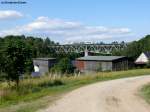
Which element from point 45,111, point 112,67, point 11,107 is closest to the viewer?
point 45,111

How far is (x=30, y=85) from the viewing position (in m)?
24.8

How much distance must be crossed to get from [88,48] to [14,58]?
133 meters

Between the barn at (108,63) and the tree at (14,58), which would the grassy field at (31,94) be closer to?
the tree at (14,58)

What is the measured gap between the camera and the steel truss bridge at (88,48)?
15212 cm

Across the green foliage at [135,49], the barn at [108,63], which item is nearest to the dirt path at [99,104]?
the barn at [108,63]

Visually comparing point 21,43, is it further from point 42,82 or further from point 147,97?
point 147,97

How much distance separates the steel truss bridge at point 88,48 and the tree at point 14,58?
123221 mm

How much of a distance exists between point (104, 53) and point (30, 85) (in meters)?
128

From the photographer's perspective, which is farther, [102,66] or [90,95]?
[102,66]

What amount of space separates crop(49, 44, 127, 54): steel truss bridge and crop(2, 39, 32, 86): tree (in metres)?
123

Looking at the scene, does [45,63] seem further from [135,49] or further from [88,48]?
[88,48]

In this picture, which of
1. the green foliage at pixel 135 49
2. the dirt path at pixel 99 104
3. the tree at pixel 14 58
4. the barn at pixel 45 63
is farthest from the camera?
the green foliage at pixel 135 49

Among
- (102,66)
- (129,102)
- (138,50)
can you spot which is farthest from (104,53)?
(129,102)

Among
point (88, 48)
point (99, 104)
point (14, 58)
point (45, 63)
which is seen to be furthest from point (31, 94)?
point (88, 48)
